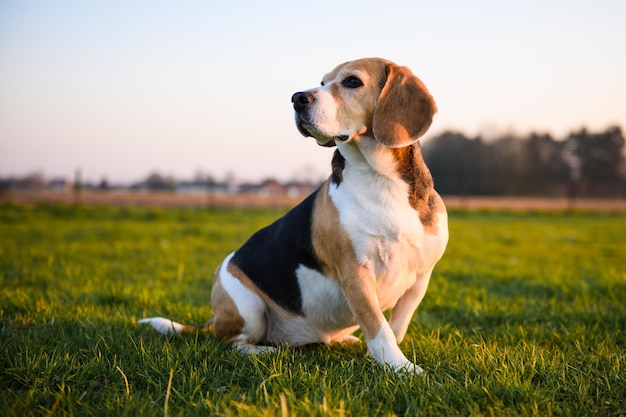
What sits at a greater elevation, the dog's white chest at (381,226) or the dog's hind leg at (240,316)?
the dog's white chest at (381,226)

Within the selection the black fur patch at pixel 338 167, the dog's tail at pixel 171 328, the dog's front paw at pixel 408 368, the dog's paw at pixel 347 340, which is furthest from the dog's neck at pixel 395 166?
the dog's tail at pixel 171 328

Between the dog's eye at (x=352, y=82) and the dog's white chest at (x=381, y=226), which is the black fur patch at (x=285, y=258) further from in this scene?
the dog's eye at (x=352, y=82)

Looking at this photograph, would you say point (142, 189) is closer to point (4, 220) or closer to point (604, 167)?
point (4, 220)

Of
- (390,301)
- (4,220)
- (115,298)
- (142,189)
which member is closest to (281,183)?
(142,189)

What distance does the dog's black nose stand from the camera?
10.3 ft

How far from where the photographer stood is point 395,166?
325 centimetres

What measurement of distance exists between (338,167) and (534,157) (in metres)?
58.0

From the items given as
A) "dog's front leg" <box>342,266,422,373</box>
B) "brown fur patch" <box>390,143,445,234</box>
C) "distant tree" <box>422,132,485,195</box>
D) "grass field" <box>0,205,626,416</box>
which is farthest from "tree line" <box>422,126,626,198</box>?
"dog's front leg" <box>342,266,422,373</box>

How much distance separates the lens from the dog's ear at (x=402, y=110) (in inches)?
124

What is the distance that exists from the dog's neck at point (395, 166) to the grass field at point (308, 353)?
1015mm

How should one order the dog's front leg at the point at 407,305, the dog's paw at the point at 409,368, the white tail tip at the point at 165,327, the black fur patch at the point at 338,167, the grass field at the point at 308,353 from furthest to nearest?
1. the white tail tip at the point at 165,327
2. the dog's front leg at the point at 407,305
3. the black fur patch at the point at 338,167
4. the dog's paw at the point at 409,368
5. the grass field at the point at 308,353

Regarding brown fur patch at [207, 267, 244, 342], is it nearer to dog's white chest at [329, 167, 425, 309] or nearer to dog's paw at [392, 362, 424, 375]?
dog's white chest at [329, 167, 425, 309]

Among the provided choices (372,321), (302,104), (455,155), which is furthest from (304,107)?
(455,155)

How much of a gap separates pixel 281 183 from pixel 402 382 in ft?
83.6
